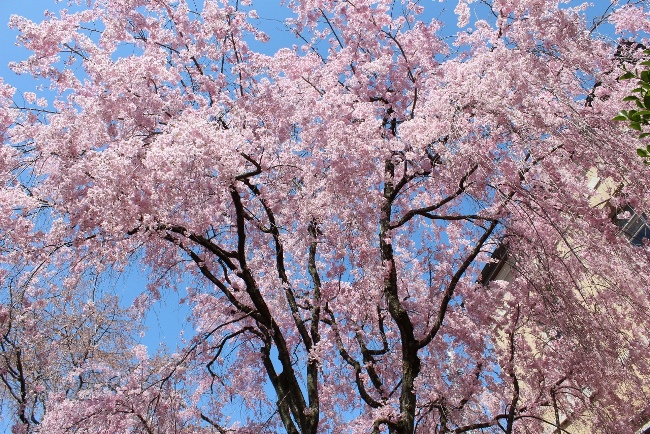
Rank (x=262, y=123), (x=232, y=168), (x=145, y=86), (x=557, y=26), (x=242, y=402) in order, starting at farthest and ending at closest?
(x=242, y=402) → (x=262, y=123) → (x=145, y=86) → (x=557, y=26) → (x=232, y=168)

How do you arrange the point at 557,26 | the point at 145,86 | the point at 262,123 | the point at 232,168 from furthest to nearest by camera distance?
1. the point at 262,123
2. the point at 145,86
3. the point at 557,26
4. the point at 232,168

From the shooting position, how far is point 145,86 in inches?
305

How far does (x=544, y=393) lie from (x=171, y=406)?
6.10 m

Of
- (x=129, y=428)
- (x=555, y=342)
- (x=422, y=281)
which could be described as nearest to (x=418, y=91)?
(x=422, y=281)

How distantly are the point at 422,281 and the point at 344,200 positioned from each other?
3239 mm

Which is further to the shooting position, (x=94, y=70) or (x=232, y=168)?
(x=94, y=70)

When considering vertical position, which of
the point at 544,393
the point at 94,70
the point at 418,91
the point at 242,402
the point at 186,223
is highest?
the point at 94,70

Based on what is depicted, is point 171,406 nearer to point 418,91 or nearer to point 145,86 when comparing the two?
point 145,86

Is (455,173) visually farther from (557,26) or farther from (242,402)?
(242,402)

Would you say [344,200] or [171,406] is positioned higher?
[344,200]

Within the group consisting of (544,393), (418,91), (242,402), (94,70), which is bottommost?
(544,393)

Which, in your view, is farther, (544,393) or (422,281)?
(422,281)

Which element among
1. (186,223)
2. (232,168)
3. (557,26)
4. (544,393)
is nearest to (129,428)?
(186,223)

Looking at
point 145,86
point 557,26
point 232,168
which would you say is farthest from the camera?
point 145,86
